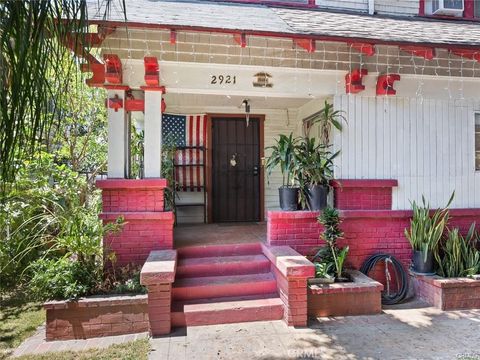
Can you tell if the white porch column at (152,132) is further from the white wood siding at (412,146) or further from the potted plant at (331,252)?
the white wood siding at (412,146)

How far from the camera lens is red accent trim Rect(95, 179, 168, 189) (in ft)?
14.5

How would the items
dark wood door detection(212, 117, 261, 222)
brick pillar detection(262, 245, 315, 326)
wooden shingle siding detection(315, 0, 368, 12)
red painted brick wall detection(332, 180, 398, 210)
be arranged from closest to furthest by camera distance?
brick pillar detection(262, 245, 315, 326), red painted brick wall detection(332, 180, 398, 210), wooden shingle siding detection(315, 0, 368, 12), dark wood door detection(212, 117, 261, 222)

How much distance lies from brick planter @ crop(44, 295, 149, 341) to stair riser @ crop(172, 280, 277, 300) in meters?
0.48

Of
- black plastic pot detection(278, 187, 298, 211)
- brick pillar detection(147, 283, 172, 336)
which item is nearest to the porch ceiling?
black plastic pot detection(278, 187, 298, 211)

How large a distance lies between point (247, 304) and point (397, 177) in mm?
2947

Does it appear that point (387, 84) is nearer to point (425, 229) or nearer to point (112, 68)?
point (425, 229)

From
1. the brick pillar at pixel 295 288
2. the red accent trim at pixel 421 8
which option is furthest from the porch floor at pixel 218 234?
the red accent trim at pixel 421 8

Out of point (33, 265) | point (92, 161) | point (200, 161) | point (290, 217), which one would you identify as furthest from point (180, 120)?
point (33, 265)

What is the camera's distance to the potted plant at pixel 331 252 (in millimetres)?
4270

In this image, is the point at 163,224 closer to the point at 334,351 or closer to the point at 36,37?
the point at 334,351

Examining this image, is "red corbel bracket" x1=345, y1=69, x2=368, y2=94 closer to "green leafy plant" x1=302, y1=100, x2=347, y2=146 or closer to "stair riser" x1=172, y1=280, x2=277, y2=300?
"green leafy plant" x1=302, y1=100, x2=347, y2=146


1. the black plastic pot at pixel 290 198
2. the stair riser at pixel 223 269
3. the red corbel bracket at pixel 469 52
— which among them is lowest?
the stair riser at pixel 223 269

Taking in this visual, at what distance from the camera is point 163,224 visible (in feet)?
14.9

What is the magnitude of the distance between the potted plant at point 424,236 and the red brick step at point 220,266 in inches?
80.8
